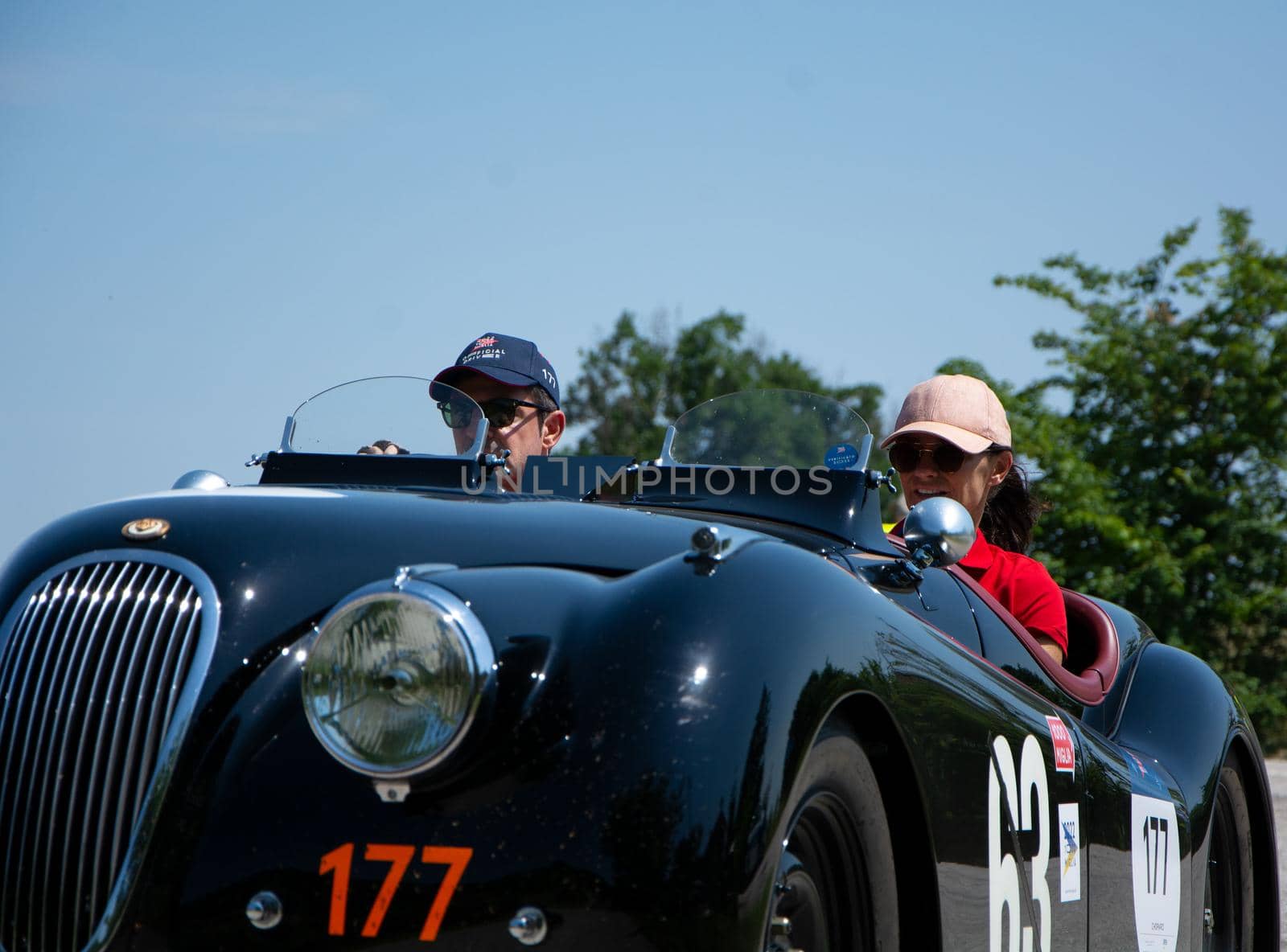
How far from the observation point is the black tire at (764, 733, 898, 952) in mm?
2189

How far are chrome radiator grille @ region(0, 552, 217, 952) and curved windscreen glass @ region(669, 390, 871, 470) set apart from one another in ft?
5.11

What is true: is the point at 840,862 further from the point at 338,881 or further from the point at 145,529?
the point at 145,529

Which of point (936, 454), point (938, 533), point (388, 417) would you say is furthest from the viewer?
point (936, 454)

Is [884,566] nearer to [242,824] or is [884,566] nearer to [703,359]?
[242,824]

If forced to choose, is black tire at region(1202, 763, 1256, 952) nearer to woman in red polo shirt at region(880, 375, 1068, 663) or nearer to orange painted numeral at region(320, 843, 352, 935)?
woman in red polo shirt at region(880, 375, 1068, 663)

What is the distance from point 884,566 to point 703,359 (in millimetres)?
52413

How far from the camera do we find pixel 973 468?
428cm

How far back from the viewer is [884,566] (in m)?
3.10

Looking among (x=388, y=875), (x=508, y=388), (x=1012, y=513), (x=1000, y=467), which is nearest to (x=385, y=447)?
(x=508, y=388)

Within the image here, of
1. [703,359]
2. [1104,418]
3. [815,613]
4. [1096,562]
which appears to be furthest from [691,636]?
[703,359]

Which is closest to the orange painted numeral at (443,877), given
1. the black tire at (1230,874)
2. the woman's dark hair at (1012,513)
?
the black tire at (1230,874)

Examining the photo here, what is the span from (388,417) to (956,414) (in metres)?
1.69

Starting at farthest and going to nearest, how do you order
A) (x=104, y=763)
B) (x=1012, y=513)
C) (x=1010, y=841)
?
(x=1012, y=513) → (x=1010, y=841) → (x=104, y=763)

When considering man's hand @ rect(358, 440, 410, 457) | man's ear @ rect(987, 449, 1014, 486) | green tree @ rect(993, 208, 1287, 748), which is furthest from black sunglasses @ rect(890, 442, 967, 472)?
green tree @ rect(993, 208, 1287, 748)
